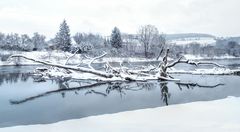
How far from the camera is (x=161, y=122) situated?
5.73 metres

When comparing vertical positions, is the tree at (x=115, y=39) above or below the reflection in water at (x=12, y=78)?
above

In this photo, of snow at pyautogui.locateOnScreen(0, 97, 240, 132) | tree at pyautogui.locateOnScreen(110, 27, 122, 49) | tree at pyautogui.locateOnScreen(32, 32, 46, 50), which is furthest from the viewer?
tree at pyautogui.locateOnScreen(32, 32, 46, 50)

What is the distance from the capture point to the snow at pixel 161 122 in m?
5.19

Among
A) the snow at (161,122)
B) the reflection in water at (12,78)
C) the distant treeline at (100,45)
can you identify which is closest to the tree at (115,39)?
the distant treeline at (100,45)

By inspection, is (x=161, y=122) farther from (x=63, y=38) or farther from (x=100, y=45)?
(x=100, y=45)

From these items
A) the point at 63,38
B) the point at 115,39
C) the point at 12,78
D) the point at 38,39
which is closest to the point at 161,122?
the point at 12,78

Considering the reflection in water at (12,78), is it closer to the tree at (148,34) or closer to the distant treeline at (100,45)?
the distant treeline at (100,45)

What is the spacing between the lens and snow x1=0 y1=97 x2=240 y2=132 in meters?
5.19

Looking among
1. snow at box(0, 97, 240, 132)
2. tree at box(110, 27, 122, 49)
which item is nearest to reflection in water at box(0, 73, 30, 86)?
snow at box(0, 97, 240, 132)

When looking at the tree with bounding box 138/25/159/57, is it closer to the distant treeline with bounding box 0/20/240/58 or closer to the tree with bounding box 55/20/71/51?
Result: the distant treeline with bounding box 0/20/240/58

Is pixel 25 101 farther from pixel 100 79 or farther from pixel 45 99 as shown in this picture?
pixel 100 79

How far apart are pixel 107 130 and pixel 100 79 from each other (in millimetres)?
11779

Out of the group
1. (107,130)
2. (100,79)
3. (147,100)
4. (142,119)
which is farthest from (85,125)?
(100,79)

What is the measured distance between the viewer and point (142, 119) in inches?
241
